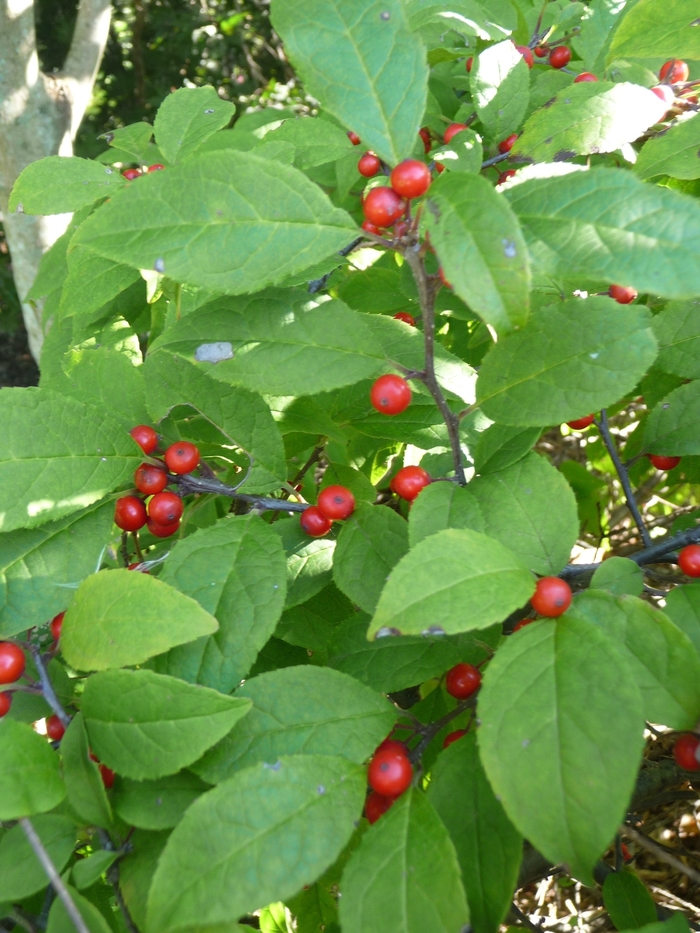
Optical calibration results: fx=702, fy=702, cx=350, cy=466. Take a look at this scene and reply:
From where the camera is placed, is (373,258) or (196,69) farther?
(196,69)

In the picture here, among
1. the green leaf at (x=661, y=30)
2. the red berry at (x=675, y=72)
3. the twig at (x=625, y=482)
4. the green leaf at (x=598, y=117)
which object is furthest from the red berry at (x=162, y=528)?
the red berry at (x=675, y=72)

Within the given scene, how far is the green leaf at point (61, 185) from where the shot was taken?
5.22 ft

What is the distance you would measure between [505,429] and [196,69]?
5.65m

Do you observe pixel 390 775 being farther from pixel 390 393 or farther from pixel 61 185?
pixel 61 185

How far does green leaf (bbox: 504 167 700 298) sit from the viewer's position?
0.81 meters

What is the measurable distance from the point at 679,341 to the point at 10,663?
1329mm

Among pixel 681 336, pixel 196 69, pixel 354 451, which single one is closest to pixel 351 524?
pixel 354 451

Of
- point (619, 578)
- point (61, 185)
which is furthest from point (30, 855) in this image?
point (61, 185)

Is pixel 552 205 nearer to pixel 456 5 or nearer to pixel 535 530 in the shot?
pixel 535 530

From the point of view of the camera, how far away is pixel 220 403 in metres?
1.30

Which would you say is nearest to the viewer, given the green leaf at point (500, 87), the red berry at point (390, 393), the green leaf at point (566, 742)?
the green leaf at point (566, 742)

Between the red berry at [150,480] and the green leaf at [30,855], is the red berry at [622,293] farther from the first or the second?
the green leaf at [30,855]

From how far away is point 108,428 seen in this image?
124 centimetres

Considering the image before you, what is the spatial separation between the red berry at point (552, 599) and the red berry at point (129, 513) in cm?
72
